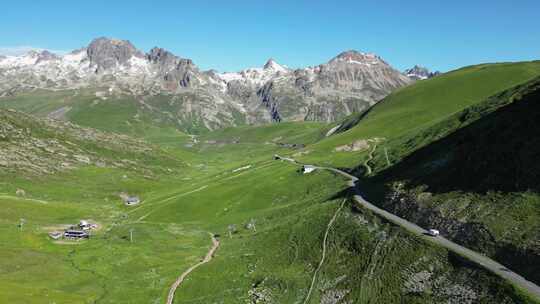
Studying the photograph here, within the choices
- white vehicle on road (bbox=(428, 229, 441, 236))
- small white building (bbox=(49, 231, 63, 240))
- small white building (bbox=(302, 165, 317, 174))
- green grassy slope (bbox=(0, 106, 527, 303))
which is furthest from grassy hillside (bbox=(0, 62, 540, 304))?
small white building (bbox=(302, 165, 317, 174))

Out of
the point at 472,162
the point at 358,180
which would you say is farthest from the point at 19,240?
the point at 472,162

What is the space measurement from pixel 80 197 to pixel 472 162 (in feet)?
526

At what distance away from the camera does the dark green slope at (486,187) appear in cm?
5534

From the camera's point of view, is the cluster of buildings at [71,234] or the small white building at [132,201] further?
the small white building at [132,201]

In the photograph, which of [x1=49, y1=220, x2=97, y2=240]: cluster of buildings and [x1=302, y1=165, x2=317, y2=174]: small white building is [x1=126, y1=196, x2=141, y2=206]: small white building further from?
[x1=302, y1=165, x2=317, y2=174]: small white building

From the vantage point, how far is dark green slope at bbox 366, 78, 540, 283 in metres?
55.3

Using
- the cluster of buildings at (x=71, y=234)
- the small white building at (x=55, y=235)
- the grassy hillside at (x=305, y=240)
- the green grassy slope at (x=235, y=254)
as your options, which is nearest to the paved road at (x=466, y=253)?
the grassy hillside at (x=305, y=240)

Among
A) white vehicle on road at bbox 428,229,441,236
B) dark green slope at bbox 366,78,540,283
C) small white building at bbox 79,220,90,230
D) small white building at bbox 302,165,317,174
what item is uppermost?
dark green slope at bbox 366,78,540,283

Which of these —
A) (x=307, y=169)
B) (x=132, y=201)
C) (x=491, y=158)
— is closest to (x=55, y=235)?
(x=132, y=201)

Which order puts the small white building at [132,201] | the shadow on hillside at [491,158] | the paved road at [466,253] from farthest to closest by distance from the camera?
the small white building at [132,201], the shadow on hillside at [491,158], the paved road at [466,253]

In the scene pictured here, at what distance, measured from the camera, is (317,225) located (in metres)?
89.4

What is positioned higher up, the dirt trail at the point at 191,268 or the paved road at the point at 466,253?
the paved road at the point at 466,253

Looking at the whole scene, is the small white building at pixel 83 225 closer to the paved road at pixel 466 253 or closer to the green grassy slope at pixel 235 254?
the green grassy slope at pixel 235 254

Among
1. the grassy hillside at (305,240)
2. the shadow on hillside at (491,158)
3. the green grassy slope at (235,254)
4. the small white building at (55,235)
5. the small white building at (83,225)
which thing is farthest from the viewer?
the small white building at (83,225)
